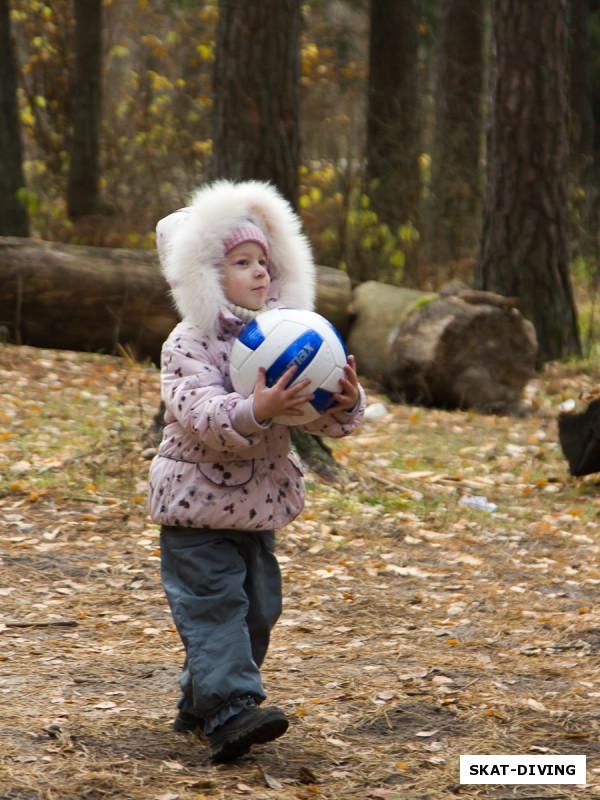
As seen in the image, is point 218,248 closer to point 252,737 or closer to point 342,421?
point 342,421

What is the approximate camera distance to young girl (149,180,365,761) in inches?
141

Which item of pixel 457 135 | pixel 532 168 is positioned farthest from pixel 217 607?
pixel 457 135

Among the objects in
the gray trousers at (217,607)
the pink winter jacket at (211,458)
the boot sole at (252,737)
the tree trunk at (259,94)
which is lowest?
the boot sole at (252,737)

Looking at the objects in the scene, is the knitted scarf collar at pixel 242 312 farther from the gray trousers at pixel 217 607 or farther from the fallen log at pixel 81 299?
the fallen log at pixel 81 299

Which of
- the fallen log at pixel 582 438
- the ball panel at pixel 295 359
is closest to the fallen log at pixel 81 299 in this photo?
the fallen log at pixel 582 438

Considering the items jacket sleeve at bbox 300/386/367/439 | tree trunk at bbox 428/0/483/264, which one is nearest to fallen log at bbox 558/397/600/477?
jacket sleeve at bbox 300/386/367/439

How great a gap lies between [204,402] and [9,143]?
32.5 ft

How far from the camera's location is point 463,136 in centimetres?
1495

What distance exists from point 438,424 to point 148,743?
6.03 m

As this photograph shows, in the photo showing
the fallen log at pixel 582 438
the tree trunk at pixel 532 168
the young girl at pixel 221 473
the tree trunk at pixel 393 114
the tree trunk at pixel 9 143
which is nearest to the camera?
the young girl at pixel 221 473

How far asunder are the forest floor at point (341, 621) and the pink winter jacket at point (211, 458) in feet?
2.66

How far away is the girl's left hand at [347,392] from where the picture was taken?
3584mm

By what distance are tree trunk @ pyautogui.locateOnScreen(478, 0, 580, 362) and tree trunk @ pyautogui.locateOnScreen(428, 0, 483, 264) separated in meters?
1.93

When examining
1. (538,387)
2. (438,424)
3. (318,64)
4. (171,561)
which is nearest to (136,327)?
(438,424)
